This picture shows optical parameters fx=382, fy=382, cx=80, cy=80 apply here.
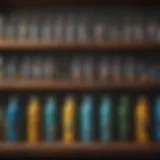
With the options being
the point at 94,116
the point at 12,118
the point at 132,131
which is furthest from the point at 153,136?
the point at 12,118

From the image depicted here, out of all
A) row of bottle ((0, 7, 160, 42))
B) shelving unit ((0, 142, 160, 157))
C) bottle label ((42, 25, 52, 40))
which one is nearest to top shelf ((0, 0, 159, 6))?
row of bottle ((0, 7, 160, 42))

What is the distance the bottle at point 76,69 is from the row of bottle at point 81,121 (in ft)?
0.36

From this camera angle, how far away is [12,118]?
70.1 inches

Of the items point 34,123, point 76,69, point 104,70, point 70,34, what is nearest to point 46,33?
point 70,34

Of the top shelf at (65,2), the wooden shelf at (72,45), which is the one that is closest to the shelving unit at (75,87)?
the wooden shelf at (72,45)

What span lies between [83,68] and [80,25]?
227 mm

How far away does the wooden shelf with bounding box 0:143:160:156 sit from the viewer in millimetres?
1725

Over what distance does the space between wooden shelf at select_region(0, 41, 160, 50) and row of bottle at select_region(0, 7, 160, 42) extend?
1.8 inches

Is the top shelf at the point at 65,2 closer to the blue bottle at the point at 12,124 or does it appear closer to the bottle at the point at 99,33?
the bottle at the point at 99,33

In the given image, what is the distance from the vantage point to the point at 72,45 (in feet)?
5.85

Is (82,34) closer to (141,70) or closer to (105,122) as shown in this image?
(141,70)

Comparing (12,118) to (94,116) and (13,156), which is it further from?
(94,116)

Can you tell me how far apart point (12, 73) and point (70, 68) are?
287 mm

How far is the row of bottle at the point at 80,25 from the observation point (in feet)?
6.02
